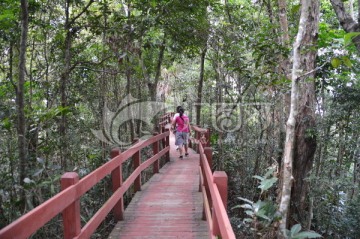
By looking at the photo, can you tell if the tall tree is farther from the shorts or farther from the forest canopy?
the shorts

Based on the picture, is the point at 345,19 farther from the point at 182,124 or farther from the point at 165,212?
the point at 182,124

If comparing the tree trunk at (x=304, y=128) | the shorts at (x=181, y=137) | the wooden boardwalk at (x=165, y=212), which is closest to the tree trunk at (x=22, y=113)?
the wooden boardwalk at (x=165, y=212)

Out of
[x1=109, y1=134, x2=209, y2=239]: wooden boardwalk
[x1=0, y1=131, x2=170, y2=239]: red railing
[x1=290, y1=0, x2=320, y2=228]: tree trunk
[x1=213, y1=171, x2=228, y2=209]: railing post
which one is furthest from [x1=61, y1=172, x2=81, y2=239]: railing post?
[x1=290, y1=0, x2=320, y2=228]: tree trunk

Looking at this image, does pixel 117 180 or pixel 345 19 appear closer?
pixel 117 180

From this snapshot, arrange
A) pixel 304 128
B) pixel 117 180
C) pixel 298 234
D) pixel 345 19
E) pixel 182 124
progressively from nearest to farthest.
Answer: pixel 298 234 < pixel 117 180 < pixel 345 19 < pixel 304 128 < pixel 182 124

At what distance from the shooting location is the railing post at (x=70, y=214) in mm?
2615

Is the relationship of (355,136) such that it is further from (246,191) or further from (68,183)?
(68,183)

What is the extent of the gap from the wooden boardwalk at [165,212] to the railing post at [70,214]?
1.33 meters

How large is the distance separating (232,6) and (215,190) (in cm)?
759

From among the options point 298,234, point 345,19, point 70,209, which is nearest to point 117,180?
point 70,209

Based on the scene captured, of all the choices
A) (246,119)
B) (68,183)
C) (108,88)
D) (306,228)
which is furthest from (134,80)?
(68,183)

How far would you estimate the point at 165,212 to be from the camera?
4.87m

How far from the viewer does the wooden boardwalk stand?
4031mm

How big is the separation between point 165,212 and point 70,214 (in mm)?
2418
